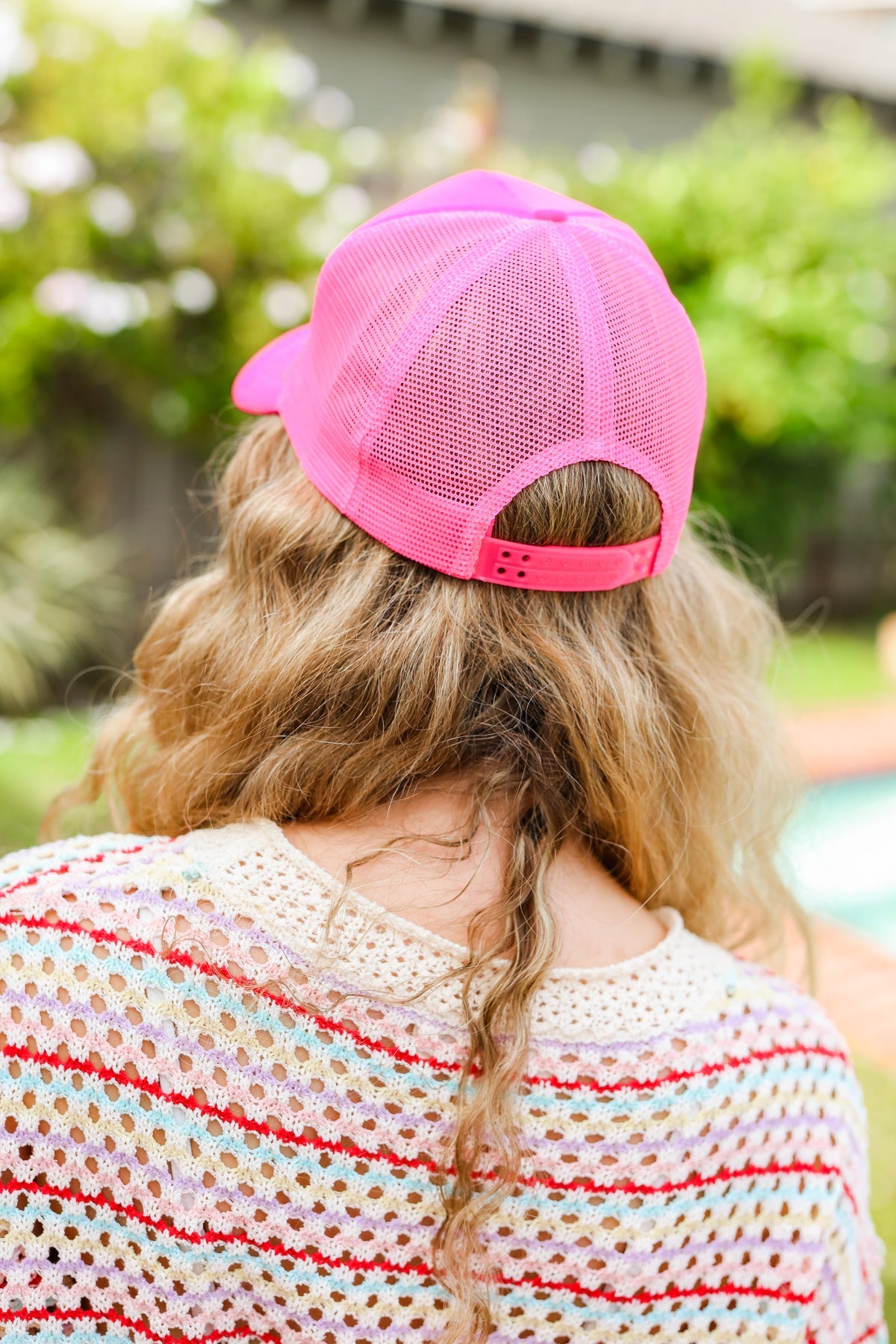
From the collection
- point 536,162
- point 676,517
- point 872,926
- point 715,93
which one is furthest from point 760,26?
point 676,517

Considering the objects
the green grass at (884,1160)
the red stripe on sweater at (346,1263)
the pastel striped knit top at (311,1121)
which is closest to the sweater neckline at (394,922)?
the pastel striped knit top at (311,1121)

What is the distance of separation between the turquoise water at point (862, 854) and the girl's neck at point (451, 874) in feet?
15.4

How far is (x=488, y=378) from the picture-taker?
105 centimetres

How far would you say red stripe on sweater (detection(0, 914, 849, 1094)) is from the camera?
3.30 ft

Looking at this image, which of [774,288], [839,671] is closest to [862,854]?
[839,671]

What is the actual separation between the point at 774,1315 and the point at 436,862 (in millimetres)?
605

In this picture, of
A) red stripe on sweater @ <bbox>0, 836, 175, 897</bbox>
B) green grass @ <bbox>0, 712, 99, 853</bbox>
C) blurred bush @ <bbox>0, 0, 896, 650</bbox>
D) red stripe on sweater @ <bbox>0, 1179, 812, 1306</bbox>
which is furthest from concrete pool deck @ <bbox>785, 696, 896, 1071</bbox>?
blurred bush @ <bbox>0, 0, 896, 650</bbox>

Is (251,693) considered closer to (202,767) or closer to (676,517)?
(202,767)

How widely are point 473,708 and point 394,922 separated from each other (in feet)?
0.75

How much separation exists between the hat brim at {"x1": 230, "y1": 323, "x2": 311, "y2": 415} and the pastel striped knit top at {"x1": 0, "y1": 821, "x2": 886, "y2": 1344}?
0.51 meters

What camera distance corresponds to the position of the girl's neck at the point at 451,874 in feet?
3.56

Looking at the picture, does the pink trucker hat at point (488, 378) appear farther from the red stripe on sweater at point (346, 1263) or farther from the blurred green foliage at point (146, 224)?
the blurred green foliage at point (146, 224)

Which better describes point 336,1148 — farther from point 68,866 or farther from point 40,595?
point 40,595

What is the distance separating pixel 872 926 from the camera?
587 cm
